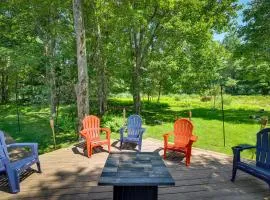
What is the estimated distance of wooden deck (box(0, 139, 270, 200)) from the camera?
436 cm

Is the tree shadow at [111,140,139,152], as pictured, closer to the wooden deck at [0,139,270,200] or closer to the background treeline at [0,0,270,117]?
the wooden deck at [0,139,270,200]

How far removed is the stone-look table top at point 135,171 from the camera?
3.39 m

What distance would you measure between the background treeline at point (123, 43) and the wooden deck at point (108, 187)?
590 centimetres

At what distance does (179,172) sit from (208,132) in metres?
6.48

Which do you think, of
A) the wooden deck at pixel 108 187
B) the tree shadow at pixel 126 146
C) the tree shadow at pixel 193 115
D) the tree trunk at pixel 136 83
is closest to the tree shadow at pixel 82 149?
the wooden deck at pixel 108 187

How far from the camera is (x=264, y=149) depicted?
4.76 metres

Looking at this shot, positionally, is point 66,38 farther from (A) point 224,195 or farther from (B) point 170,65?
(A) point 224,195

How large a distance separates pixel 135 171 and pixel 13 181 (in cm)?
208

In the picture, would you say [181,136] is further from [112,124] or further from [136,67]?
[136,67]

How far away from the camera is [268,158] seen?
4.62 meters

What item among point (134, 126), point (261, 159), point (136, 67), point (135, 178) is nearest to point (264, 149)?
point (261, 159)

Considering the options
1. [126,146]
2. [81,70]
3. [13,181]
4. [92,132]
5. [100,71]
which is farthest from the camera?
[100,71]

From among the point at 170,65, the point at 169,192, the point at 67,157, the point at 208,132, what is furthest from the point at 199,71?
the point at 169,192

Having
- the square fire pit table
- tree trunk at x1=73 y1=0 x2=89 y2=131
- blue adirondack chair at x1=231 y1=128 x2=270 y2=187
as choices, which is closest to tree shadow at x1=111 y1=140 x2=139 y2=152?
tree trunk at x1=73 y1=0 x2=89 y2=131
